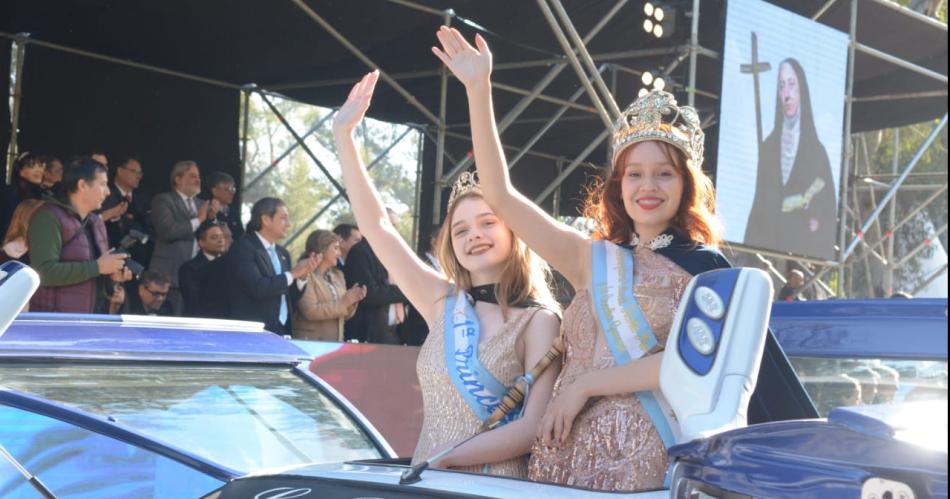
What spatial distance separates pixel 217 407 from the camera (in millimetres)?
3656

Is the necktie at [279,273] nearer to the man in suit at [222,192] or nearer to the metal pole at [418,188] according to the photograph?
the man in suit at [222,192]

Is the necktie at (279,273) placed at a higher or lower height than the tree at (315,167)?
lower

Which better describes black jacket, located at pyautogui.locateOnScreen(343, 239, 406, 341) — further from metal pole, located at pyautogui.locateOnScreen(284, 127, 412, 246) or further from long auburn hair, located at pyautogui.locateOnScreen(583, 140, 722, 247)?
long auburn hair, located at pyautogui.locateOnScreen(583, 140, 722, 247)

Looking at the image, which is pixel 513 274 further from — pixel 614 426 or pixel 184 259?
pixel 184 259

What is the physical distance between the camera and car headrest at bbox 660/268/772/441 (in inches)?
66.8

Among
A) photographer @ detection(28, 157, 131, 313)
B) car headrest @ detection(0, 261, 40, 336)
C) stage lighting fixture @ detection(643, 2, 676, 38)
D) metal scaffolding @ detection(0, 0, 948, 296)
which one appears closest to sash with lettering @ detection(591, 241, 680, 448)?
car headrest @ detection(0, 261, 40, 336)

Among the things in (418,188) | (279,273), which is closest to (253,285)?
(279,273)

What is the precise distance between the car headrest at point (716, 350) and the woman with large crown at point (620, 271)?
74 centimetres

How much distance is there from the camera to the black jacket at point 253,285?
24.9ft

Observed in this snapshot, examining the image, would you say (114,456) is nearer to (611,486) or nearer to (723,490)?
(611,486)

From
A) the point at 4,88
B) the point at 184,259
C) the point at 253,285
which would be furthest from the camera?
the point at 4,88

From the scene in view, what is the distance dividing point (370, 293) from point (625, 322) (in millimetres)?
6341

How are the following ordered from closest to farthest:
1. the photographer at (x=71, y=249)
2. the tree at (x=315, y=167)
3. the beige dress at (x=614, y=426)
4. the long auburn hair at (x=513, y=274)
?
the beige dress at (x=614, y=426), the long auburn hair at (x=513, y=274), the photographer at (x=71, y=249), the tree at (x=315, y=167)

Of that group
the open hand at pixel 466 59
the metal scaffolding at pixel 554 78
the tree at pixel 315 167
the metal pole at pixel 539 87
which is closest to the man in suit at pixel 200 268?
the metal scaffolding at pixel 554 78
